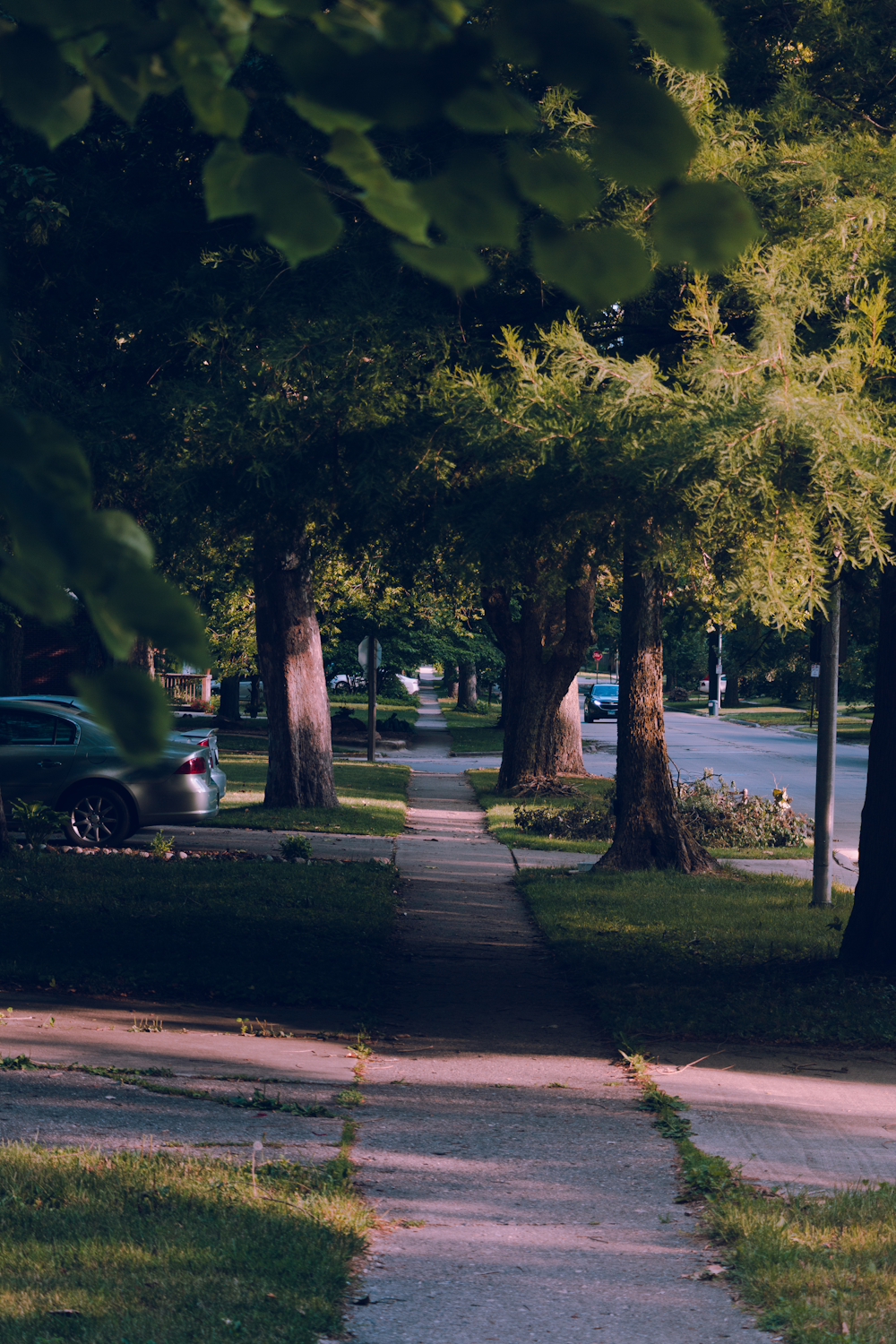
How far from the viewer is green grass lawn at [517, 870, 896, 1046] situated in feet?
26.0

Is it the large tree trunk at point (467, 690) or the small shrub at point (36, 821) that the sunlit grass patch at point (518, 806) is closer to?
the small shrub at point (36, 821)

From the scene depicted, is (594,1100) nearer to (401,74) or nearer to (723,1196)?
(723,1196)

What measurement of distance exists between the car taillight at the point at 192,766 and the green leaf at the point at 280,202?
1339cm

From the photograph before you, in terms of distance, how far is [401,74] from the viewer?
1.67m

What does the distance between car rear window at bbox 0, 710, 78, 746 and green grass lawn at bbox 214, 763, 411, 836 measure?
286 cm

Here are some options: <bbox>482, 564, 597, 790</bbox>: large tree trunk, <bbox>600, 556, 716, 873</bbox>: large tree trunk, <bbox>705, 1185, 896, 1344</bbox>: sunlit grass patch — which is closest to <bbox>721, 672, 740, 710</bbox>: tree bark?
<bbox>482, 564, 597, 790</bbox>: large tree trunk

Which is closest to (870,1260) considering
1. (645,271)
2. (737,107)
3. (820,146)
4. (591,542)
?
(645,271)

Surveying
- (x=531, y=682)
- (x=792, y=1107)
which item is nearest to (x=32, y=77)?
(x=792, y=1107)

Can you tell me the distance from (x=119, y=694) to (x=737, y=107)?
8.92 meters

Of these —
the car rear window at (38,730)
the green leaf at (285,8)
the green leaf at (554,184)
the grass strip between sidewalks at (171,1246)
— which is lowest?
the grass strip between sidewalks at (171,1246)

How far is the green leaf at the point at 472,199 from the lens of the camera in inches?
70.6

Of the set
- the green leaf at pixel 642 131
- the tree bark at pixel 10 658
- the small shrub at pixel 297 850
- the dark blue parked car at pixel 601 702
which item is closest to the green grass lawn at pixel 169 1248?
the green leaf at pixel 642 131

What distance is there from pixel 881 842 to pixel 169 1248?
6.09 m

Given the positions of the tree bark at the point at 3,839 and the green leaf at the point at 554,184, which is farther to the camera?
the tree bark at the point at 3,839
